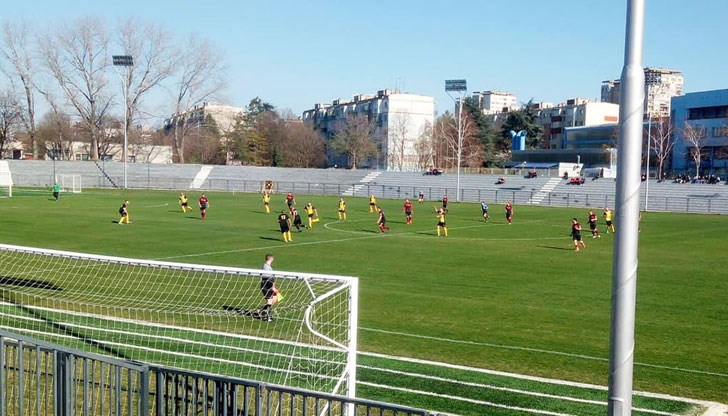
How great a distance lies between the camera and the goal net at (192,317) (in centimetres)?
1136

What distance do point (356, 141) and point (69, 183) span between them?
4153 cm

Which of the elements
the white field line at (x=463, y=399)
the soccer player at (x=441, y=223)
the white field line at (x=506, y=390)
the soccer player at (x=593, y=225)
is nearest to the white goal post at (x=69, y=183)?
the soccer player at (x=441, y=223)

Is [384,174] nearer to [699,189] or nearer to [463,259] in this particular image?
[699,189]

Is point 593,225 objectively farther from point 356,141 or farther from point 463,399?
point 356,141

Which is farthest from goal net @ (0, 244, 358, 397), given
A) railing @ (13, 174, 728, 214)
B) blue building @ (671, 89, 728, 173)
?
blue building @ (671, 89, 728, 173)

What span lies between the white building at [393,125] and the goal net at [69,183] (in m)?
44.3

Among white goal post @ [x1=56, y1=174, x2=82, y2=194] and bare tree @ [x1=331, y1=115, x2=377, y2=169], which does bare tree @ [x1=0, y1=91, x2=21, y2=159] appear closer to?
white goal post @ [x1=56, y1=174, x2=82, y2=194]

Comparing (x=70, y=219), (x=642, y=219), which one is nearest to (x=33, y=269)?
(x=70, y=219)

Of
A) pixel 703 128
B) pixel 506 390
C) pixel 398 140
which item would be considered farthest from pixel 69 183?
pixel 506 390

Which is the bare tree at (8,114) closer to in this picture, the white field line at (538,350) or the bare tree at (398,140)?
the bare tree at (398,140)

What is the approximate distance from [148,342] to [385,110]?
345 feet

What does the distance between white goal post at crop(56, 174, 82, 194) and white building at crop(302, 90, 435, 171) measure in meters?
44.3

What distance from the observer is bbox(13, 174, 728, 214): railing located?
189 feet

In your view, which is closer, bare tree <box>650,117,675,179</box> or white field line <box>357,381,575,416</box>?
white field line <box>357,381,575,416</box>
